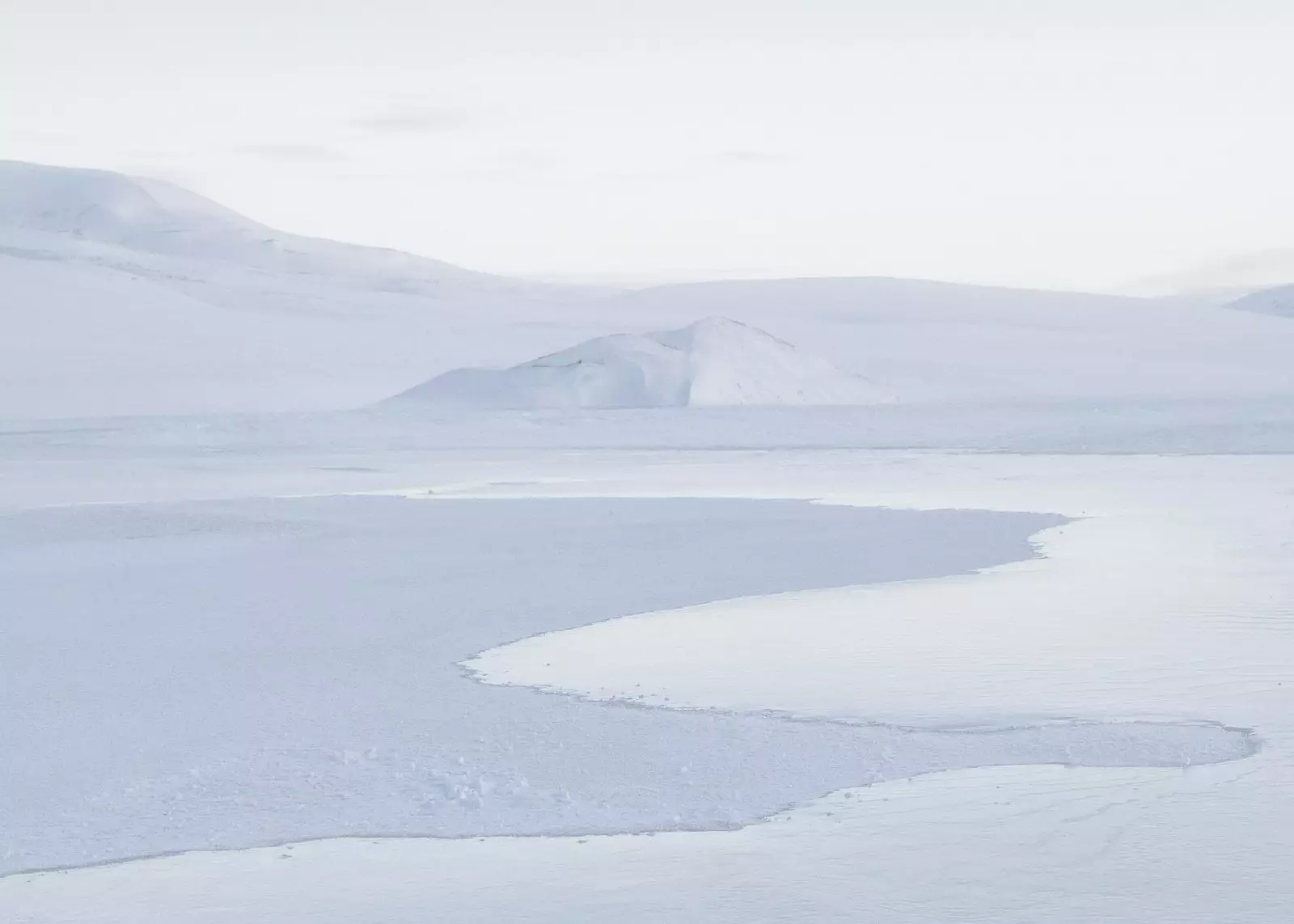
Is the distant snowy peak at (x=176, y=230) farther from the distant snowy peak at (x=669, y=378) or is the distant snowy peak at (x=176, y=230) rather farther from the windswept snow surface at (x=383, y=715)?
the windswept snow surface at (x=383, y=715)

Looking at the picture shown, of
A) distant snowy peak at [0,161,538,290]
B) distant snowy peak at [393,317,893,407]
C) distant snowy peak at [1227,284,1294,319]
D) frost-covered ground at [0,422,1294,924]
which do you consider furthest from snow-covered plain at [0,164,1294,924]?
distant snowy peak at [1227,284,1294,319]

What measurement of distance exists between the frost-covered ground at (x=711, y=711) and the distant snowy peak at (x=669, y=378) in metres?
12.6

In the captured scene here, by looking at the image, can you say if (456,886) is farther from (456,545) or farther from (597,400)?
(597,400)

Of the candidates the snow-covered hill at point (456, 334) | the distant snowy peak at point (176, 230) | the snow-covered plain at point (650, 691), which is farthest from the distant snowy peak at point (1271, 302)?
the snow-covered plain at point (650, 691)

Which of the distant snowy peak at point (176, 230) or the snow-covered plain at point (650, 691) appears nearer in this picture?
the snow-covered plain at point (650, 691)

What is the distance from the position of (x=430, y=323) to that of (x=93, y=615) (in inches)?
1249

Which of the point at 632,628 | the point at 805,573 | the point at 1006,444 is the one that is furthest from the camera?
the point at 1006,444

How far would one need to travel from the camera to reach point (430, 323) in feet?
123

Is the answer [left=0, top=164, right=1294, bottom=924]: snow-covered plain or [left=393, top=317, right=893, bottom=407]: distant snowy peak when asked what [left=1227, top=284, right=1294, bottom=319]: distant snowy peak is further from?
[left=0, top=164, right=1294, bottom=924]: snow-covered plain

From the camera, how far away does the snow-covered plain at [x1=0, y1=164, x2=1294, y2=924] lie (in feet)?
10.8

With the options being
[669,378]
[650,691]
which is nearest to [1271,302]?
[669,378]

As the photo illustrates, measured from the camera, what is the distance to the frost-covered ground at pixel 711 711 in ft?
10.6

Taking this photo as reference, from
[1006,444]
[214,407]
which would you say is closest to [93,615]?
[1006,444]

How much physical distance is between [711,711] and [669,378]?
58.9 ft
